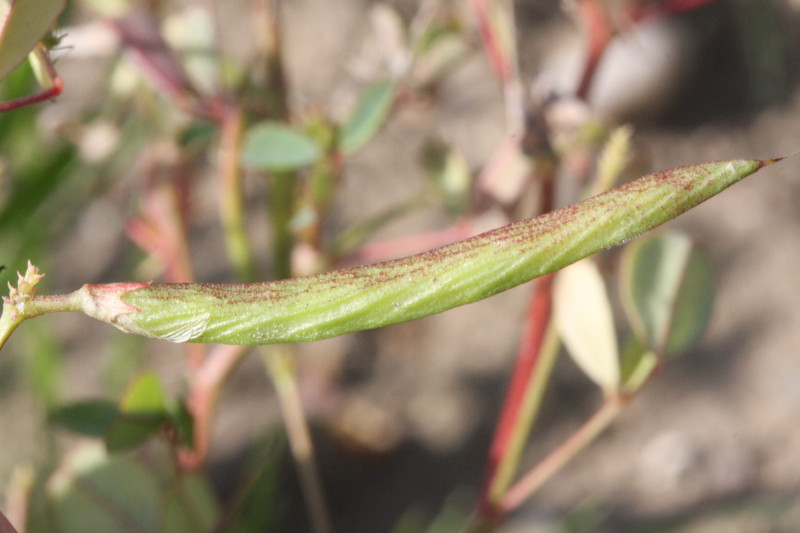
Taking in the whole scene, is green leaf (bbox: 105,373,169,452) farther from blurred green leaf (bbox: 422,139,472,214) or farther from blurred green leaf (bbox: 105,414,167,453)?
blurred green leaf (bbox: 422,139,472,214)

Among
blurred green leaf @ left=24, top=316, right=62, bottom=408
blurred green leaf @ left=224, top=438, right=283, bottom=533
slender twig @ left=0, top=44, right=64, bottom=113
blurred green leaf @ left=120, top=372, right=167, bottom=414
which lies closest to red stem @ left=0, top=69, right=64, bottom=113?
slender twig @ left=0, top=44, right=64, bottom=113

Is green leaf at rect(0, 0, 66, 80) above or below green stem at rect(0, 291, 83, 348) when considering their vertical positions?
above

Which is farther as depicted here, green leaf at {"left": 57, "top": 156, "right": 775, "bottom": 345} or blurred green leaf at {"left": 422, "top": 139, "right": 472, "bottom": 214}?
blurred green leaf at {"left": 422, "top": 139, "right": 472, "bottom": 214}

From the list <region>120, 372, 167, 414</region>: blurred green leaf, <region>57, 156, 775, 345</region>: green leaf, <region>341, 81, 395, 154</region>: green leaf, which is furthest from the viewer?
<region>341, 81, 395, 154</region>: green leaf

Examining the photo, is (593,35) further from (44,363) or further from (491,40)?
(44,363)

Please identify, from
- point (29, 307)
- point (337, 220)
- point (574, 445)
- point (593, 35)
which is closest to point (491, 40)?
point (593, 35)

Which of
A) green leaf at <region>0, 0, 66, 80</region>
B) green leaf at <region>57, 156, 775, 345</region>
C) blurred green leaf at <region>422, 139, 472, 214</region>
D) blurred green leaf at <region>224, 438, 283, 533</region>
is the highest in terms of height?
green leaf at <region>0, 0, 66, 80</region>

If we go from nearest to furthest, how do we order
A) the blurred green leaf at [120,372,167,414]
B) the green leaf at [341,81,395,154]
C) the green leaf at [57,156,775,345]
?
the green leaf at [57,156,775,345], the blurred green leaf at [120,372,167,414], the green leaf at [341,81,395,154]
